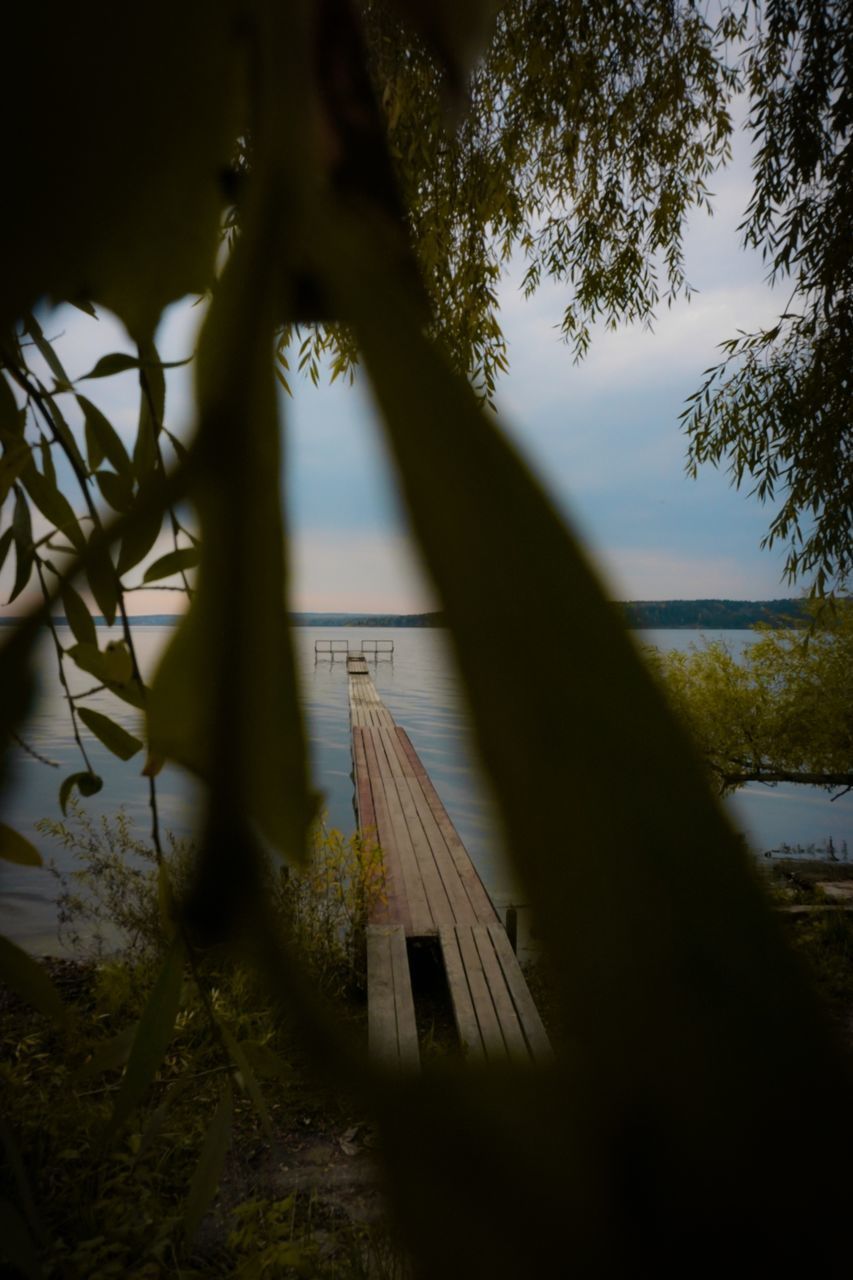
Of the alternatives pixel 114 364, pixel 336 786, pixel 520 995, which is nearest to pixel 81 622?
pixel 114 364

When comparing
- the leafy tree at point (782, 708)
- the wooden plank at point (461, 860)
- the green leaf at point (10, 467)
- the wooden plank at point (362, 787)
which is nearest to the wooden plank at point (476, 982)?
the wooden plank at point (461, 860)

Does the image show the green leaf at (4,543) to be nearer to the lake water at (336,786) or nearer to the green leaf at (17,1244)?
the lake water at (336,786)

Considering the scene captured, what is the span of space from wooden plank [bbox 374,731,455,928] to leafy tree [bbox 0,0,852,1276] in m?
3.12

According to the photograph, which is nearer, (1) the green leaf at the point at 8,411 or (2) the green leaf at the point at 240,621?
(2) the green leaf at the point at 240,621

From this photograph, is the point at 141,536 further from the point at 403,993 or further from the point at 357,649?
the point at 357,649

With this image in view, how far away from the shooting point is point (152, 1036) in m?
0.22

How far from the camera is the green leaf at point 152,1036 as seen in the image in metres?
0.20

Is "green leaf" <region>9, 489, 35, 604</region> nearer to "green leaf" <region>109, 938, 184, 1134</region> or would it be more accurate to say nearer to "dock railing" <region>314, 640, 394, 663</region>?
"green leaf" <region>109, 938, 184, 1134</region>

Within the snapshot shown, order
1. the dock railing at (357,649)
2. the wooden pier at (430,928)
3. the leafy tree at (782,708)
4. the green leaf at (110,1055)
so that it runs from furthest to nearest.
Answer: the dock railing at (357,649) → the leafy tree at (782,708) → the wooden pier at (430,928) → the green leaf at (110,1055)

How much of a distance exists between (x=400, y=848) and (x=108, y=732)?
3.77 m

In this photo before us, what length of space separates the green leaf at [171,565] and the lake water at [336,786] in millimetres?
29

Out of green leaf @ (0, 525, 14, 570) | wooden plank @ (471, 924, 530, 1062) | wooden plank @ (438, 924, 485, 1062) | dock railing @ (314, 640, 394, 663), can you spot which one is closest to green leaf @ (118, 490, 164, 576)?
green leaf @ (0, 525, 14, 570)

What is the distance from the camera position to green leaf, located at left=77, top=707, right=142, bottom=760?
35 cm

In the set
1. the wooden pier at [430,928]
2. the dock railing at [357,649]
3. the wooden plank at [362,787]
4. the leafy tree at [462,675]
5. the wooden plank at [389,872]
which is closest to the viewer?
the leafy tree at [462,675]
